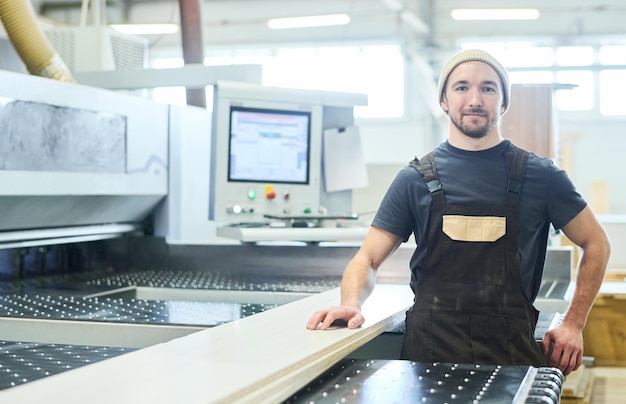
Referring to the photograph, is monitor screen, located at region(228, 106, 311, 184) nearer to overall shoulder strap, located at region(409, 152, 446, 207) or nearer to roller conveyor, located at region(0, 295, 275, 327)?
roller conveyor, located at region(0, 295, 275, 327)

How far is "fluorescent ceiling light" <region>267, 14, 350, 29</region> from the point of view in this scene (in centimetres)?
819

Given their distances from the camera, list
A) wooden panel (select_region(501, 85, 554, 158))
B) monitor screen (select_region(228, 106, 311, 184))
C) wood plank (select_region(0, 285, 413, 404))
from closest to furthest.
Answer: wood plank (select_region(0, 285, 413, 404))
monitor screen (select_region(228, 106, 311, 184))
wooden panel (select_region(501, 85, 554, 158))

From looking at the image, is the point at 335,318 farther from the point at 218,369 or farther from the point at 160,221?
the point at 160,221

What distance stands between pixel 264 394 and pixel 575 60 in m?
8.34

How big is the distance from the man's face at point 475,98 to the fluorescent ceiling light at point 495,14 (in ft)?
21.9

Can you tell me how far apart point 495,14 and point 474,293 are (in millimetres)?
6988

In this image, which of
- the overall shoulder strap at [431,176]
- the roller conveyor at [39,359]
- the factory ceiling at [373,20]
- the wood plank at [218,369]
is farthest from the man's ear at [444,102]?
the factory ceiling at [373,20]

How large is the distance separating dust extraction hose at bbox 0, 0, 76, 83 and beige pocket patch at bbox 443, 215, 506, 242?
58.0 inches

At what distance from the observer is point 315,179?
281 centimetres

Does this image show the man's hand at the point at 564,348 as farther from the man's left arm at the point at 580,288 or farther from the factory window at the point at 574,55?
the factory window at the point at 574,55

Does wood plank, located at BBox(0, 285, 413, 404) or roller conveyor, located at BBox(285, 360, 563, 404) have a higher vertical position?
wood plank, located at BBox(0, 285, 413, 404)

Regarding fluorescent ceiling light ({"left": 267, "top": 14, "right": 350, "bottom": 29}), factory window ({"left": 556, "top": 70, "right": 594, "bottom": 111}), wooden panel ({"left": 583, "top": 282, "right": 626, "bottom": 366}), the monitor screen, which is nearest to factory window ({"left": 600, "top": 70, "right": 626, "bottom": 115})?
factory window ({"left": 556, "top": 70, "right": 594, "bottom": 111})

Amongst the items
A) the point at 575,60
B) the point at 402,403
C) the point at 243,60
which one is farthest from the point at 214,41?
the point at 402,403

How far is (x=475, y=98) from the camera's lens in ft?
5.27
